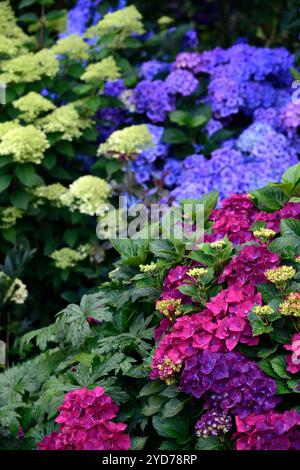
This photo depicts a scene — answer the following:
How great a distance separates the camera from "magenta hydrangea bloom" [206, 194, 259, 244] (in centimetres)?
239

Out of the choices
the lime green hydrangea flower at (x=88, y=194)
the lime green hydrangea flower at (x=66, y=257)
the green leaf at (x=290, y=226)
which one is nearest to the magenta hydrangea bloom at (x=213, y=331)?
the green leaf at (x=290, y=226)

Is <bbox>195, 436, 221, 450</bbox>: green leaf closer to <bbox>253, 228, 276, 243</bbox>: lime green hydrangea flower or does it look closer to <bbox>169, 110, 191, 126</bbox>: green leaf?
<bbox>253, 228, 276, 243</bbox>: lime green hydrangea flower

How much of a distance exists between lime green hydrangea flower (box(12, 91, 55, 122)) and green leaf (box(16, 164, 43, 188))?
0.27 m

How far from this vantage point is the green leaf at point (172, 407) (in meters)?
2.02

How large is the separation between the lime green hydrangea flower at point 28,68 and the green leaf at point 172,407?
7.16 ft

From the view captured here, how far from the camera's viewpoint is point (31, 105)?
358 cm

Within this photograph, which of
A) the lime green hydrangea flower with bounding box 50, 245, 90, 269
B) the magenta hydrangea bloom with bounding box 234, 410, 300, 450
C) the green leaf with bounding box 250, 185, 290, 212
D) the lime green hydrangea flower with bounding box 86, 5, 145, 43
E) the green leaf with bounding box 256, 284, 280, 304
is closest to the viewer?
the magenta hydrangea bloom with bounding box 234, 410, 300, 450

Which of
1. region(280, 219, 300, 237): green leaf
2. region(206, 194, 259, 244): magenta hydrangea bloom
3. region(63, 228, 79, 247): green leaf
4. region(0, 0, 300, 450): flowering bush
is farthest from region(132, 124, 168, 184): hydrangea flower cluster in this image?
region(280, 219, 300, 237): green leaf

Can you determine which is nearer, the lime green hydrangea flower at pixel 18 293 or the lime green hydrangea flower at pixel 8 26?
the lime green hydrangea flower at pixel 18 293

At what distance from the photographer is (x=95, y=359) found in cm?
226

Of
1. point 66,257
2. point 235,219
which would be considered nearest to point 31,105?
point 66,257

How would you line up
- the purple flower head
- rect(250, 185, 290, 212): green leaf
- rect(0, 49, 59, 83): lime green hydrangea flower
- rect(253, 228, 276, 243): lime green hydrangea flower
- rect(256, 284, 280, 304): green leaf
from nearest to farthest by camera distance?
rect(256, 284, 280, 304): green leaf → rect(253, 228, 276, 243): lime green hydrangea flower → rect(250, 185, 290, 212): green leaf → rect(0, 49, 59, 83): lime green hydrangea flower → the purple flower head

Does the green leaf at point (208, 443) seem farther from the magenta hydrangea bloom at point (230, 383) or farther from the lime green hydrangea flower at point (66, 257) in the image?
the lime green hydrangea flower at point (66, 257)
